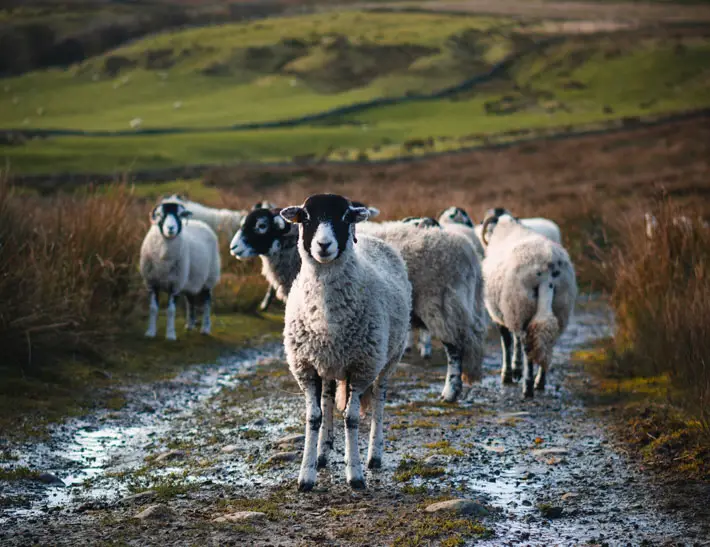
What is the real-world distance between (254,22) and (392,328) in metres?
89.7

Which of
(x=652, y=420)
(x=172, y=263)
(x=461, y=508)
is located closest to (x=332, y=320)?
(x=461, y=508)

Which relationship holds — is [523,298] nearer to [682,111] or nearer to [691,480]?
[691,480]

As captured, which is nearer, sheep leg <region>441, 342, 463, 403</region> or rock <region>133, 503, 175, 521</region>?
rock <region>133, 503, 175, 521</region>

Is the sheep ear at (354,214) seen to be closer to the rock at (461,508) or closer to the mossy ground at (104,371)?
the rock at (461,508)

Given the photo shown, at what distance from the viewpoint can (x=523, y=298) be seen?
967 centimetres

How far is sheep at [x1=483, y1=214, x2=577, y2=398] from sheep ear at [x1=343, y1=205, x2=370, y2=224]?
3.33 meters

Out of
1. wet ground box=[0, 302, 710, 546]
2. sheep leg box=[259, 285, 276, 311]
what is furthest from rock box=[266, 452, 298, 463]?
sheep leg box=[259, 285, 276, 311]

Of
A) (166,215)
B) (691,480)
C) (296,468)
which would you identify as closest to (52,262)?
(166,215)

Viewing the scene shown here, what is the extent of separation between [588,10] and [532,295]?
80.0m

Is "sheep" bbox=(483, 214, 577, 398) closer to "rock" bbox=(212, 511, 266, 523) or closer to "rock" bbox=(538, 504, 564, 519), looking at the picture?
"rock" bbox=(538, 504, 564, 519)

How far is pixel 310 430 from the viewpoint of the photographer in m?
6.67

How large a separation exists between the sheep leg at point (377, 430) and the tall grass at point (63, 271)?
392 centimetres

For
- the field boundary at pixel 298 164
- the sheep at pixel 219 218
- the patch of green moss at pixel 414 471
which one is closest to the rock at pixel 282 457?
the patch of green moss at pixel 414 471

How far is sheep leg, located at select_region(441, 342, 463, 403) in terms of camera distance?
942 centimetres
